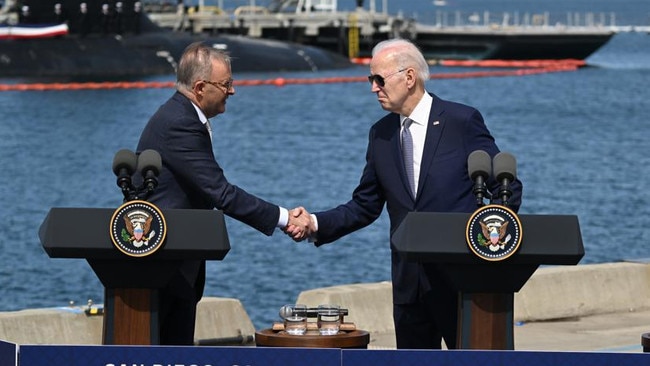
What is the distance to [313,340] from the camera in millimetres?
6742

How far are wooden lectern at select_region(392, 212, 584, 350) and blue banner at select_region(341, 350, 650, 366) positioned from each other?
44cm

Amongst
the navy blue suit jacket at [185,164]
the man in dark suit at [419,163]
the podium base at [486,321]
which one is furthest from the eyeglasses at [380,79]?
the podium base at [486,321]

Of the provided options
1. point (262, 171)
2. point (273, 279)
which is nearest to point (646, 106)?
point (262, 171)

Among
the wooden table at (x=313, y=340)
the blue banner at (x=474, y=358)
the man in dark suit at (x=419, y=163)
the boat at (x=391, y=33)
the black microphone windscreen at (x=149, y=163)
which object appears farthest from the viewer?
the boat at (x=391, y=33)

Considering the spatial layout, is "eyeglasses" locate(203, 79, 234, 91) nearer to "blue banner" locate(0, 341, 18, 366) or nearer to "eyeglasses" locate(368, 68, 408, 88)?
"eyeglasses" locate(368, 68, 408, 88)

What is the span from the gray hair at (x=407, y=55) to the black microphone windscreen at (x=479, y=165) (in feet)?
2.38

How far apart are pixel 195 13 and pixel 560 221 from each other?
89.6 m

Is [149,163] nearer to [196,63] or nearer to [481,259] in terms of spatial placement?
[196,63]

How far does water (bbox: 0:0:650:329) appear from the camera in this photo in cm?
2531

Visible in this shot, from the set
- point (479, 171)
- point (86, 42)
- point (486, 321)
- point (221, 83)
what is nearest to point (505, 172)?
point (479, 171)

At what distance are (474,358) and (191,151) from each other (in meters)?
1.95

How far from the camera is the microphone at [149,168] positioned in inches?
273

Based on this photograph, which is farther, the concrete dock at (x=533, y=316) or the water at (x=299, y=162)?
the water at (x=299, y=162)

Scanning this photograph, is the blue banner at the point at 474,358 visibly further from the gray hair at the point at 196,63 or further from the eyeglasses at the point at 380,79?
the gray hair at the point at 196,63
